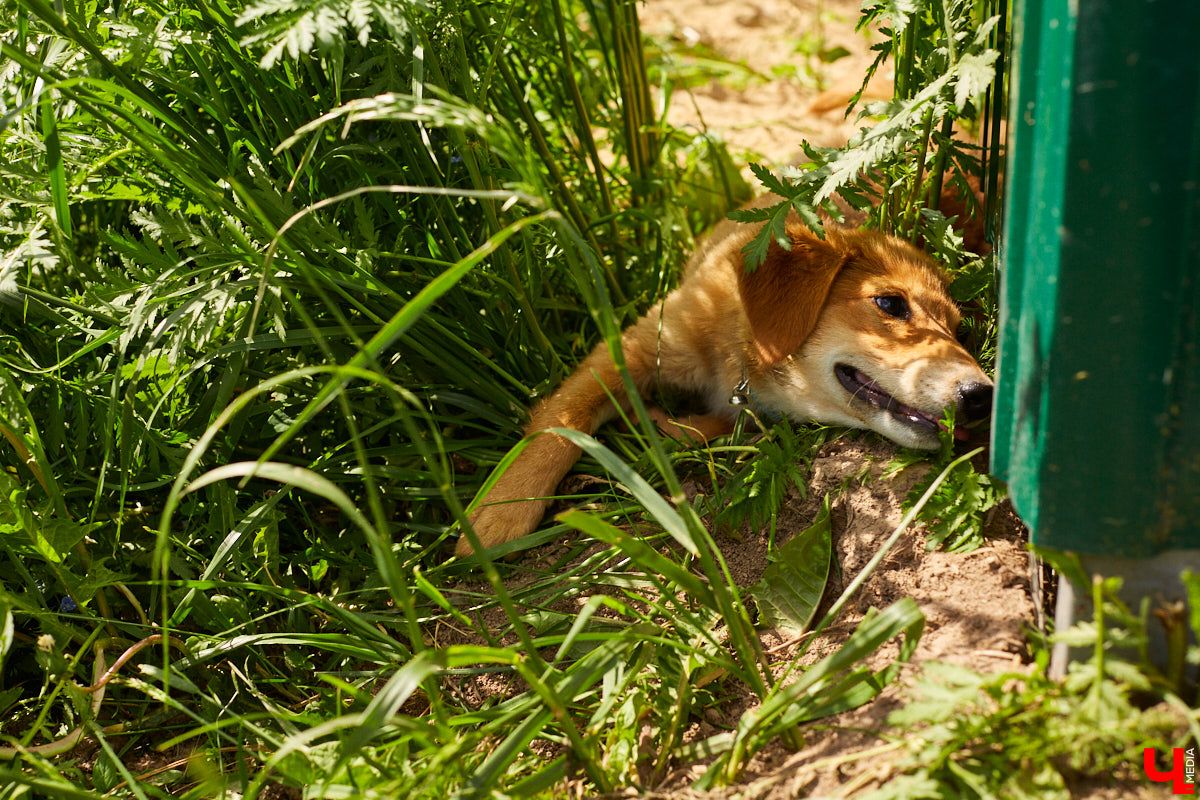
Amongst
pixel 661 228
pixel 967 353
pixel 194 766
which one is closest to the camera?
pixel 194 766

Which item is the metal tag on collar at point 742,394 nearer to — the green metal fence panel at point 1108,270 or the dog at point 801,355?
the dog at point 801,355

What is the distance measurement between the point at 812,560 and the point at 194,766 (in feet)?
4.47

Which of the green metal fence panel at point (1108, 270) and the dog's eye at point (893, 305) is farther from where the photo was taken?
the dog's eye at point (893, 305)

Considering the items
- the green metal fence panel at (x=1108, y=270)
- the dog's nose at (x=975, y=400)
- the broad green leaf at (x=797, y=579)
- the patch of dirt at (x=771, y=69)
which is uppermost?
the patch of dirt at (x=771, y=69)

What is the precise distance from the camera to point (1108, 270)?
1.20 metres

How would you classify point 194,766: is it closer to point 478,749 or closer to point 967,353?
point 478,749

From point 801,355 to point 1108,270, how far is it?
1348mm

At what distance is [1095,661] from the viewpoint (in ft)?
4.26

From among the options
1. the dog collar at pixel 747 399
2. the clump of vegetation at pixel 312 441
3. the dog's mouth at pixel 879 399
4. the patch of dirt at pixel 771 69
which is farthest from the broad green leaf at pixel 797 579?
the patch of dirt at pixel 771 69

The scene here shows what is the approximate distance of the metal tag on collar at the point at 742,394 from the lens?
8.74 feet

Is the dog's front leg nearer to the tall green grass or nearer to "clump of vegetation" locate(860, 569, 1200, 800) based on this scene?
the tall green grass

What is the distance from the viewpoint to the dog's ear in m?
2.48

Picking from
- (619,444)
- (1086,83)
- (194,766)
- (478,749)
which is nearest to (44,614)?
(194,766)

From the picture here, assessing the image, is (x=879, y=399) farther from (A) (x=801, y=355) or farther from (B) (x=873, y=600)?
(B) (x=873, y=600)
